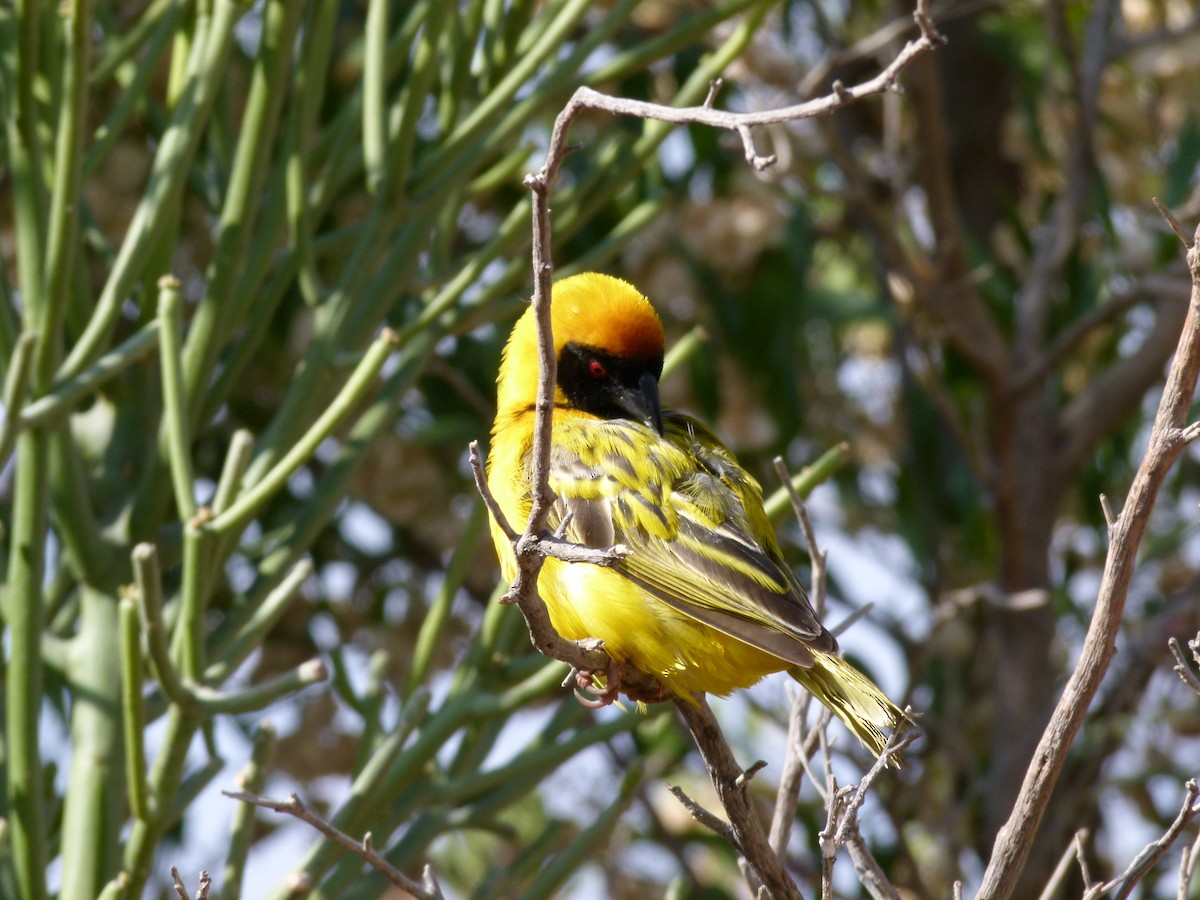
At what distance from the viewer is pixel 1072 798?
4402 mm

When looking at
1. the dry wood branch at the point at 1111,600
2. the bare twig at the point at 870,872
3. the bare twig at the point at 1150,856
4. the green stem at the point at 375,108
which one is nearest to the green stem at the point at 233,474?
the green stem at the point at 375,108

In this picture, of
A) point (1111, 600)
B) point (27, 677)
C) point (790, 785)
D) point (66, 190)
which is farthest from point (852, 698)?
point (66, 190)

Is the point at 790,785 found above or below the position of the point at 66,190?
below

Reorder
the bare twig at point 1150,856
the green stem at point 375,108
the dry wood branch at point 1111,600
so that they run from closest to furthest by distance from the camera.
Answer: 1. the dry wood branch at point 1111,600
2. the bare twig at point 1150,856
3. the green stem at point 375,108

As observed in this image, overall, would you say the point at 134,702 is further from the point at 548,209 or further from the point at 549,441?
the point at 548,209

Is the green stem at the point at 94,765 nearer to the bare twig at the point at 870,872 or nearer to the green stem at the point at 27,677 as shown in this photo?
the green stem at the point at 27,677

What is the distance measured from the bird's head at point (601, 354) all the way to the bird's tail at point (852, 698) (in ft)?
2.51

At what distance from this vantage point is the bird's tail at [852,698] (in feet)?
7.94

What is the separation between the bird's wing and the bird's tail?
0.18 feet

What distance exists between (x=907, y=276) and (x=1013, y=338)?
28.4 inches

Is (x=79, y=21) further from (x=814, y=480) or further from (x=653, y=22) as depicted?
(x=653, y=22)

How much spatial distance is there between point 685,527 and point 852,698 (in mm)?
490

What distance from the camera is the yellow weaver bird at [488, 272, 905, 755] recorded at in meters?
2.53

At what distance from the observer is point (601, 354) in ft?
10.5
